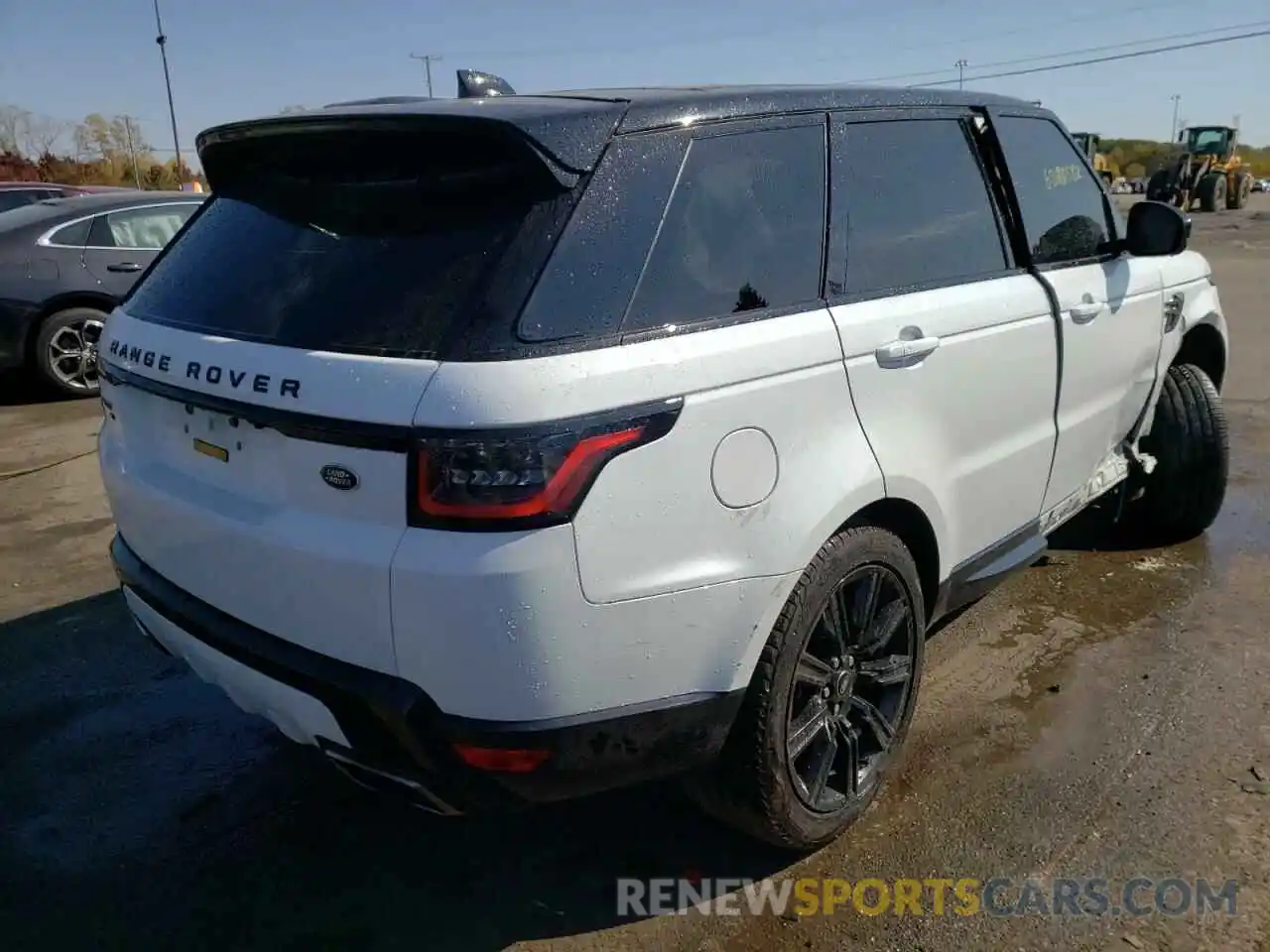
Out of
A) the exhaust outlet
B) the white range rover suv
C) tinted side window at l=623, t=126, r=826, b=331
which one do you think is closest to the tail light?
the white range rover suv

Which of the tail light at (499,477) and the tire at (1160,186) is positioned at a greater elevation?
the tail light at (499,477)

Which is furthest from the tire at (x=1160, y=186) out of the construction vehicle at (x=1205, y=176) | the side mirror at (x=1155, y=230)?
the side mirror at (x=1155, y=230)

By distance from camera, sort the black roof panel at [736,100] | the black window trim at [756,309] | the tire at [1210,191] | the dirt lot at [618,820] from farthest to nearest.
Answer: the tire at [1210,191] → the dirt lot at [618,820] → the black roof panel at [736,100] → the black window trim at [756,309]

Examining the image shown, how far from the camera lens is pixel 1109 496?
488 cm

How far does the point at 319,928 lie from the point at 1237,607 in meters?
3.56

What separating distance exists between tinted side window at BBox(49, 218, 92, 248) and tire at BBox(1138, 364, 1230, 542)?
7.94 metres

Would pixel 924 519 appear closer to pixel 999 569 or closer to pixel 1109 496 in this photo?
pixel 999 569

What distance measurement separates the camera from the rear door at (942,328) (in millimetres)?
2586

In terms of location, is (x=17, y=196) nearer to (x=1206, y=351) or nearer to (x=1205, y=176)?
(x=1206, y=351)

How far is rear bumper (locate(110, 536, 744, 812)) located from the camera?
2.00 meters

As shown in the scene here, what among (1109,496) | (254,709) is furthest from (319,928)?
(1109,496)

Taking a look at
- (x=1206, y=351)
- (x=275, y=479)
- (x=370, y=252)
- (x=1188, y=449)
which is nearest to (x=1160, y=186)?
(x=1206, y=351)
